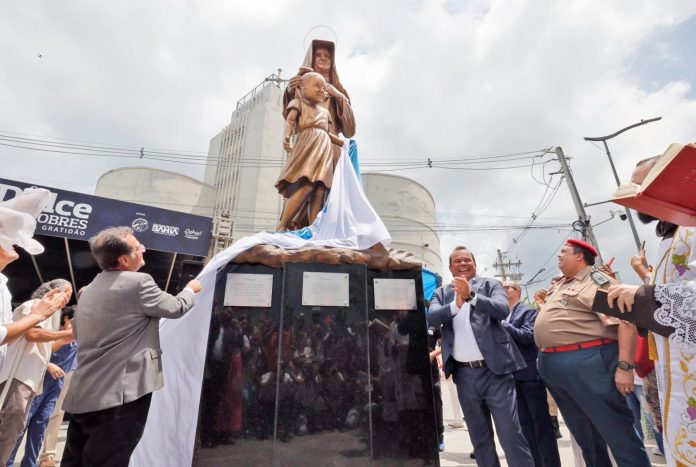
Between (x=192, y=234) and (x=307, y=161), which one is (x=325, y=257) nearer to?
(x=307, y=161)

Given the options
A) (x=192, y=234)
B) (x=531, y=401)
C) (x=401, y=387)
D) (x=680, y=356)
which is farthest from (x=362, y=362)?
(x=192, y=234)

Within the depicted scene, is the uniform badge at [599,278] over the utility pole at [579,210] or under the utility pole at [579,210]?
under

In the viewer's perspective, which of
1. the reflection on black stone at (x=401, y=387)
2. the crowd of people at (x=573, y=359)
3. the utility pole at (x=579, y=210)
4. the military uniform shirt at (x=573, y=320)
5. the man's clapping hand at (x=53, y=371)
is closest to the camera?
the crowd of people at (x=573, y=359)

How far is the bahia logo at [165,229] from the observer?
9.08 m

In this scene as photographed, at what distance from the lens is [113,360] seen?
6.44 feet

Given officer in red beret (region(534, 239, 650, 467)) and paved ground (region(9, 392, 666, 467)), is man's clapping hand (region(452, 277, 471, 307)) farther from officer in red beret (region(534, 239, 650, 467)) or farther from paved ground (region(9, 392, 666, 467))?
paved ground (region(9, 392, 666, 467))

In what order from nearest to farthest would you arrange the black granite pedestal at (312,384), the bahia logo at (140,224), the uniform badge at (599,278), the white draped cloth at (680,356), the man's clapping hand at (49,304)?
the white draped cloth at (680,356) < the uniform badge at (599,278) < the man's clapping hand at (49,304) < the black granite pedestal at (312,384) < the bahia logo at (140,224)

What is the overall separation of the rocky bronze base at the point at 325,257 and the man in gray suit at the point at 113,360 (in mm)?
879

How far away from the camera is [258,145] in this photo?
87.2ft

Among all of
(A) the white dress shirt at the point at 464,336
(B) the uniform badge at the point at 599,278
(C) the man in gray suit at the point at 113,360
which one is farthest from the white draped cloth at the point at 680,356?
(C) the man in gray suit at the point at 113,360

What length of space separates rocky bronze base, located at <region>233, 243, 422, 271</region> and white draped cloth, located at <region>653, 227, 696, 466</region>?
6.11 ft

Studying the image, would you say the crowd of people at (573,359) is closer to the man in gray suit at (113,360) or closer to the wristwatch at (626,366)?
the wristwatch at (626,366)

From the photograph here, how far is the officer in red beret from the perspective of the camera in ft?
7.35

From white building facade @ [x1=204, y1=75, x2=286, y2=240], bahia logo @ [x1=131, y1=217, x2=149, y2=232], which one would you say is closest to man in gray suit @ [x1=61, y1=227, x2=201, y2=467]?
bahia logo @ [x1=131, y1=217, x2=149, y2=232]
